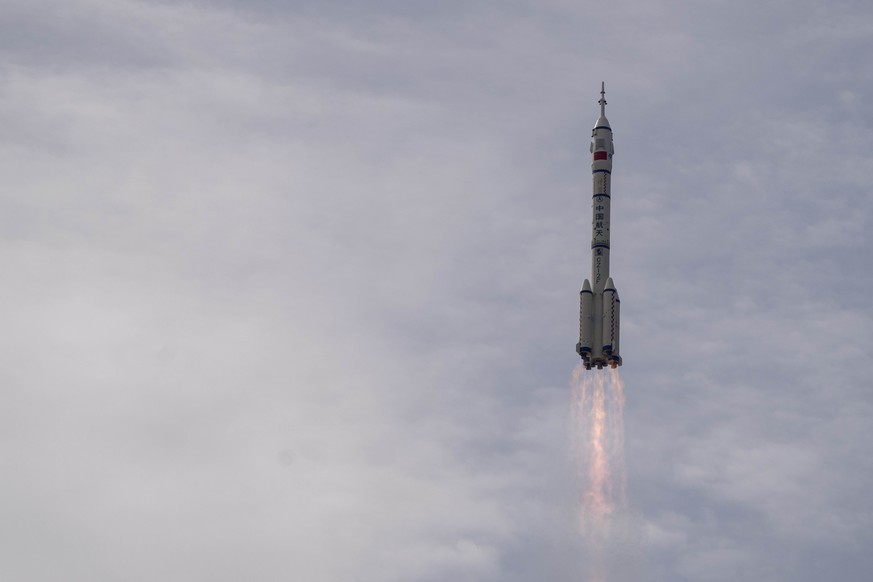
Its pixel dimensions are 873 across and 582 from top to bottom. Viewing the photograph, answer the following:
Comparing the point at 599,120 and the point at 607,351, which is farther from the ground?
the point at 599,120

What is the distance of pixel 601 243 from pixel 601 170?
686 centimetres

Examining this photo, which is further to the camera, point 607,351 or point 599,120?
point 599,120

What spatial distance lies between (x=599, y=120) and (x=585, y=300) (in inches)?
727

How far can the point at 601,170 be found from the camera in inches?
6811

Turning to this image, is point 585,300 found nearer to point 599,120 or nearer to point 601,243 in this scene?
point 601,243

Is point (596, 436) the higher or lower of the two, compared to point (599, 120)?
lower

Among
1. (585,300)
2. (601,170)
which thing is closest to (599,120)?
(601,170)

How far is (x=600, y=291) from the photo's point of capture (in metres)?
168

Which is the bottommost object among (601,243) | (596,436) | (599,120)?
(596,436)

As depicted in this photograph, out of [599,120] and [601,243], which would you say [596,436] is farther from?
[599,120]

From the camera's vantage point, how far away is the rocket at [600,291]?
541 feet

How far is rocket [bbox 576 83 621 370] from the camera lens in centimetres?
16488

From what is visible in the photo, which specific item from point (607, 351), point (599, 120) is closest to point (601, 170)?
point (599, 120)

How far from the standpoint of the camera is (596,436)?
17338cm
